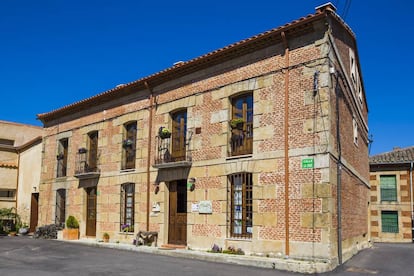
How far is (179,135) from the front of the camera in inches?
645

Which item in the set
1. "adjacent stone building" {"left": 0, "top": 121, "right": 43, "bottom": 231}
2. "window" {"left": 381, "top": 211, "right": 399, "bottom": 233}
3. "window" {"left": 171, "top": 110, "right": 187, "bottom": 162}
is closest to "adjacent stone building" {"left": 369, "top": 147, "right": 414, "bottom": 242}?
"window" {"left": 381, "top": 211, "right": 399, "bottom": 233}

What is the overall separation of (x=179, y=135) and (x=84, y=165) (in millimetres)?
6406

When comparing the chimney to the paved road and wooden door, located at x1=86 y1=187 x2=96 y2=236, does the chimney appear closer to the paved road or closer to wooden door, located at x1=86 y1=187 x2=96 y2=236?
the paved road

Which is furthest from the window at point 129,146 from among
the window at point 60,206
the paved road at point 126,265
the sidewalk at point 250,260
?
the window at point 60,206

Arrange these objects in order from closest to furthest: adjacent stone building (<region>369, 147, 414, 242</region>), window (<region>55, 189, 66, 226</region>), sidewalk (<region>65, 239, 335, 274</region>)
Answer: sidewalk (<region>65, 239, 335, 274</region>) → window (<region>55, 189, 66, 226</region>) → adjacent stone building (<region>369, 147, 414, 242</region>)

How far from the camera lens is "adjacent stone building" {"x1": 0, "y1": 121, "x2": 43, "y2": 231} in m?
24.8

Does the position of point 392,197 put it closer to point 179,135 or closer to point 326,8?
point 179,135

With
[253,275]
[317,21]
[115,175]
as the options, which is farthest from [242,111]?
[115,175]

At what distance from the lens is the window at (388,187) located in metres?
27.6

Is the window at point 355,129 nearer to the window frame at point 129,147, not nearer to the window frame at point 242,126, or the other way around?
the window frame at point 242,126

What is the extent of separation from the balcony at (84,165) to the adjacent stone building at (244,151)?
0.10 metres

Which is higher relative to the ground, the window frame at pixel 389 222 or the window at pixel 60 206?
the window at pixel 60 206

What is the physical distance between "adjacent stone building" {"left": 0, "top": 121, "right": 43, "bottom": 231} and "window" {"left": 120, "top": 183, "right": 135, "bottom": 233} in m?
8.65

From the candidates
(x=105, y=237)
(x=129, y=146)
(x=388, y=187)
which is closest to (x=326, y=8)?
(x=129, y=146)
